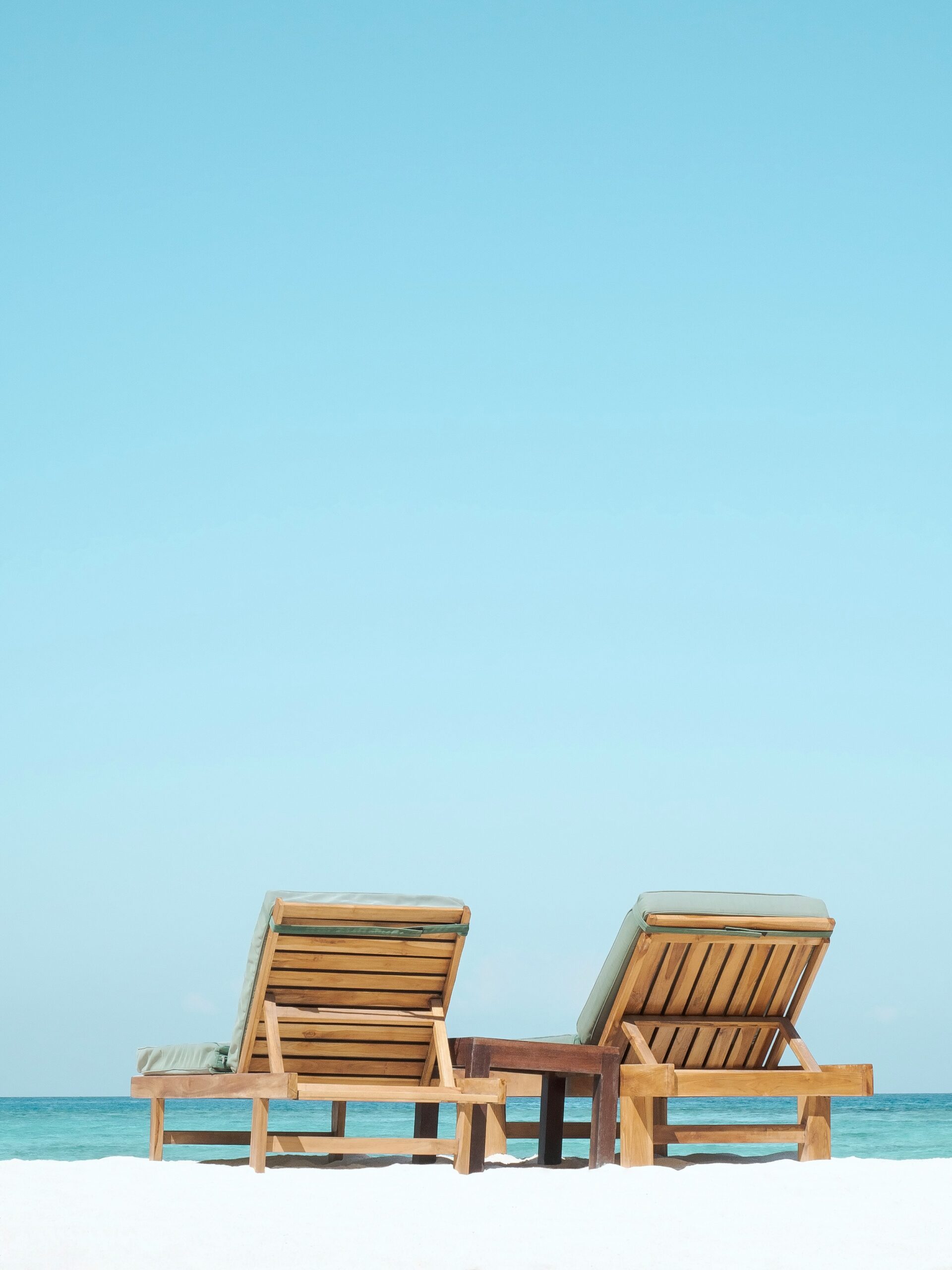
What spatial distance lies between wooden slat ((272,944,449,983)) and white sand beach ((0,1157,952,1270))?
82cm

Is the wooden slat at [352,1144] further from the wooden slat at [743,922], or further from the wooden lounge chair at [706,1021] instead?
the wooden slat at [743,922]

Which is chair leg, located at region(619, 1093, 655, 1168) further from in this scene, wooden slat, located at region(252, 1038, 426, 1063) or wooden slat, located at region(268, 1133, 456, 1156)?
wooden slat, located at region(252, 1038, 426, 1063)

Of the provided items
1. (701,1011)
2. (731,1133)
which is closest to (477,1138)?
(701,1011)

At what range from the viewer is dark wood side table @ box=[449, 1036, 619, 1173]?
6.04m

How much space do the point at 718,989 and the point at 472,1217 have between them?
2.01 meters

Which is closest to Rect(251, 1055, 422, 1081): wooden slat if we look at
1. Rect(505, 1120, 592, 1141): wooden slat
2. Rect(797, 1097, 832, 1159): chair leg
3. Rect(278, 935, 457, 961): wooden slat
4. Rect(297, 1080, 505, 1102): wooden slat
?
Rect(297, 1080, 505, 1102): wooden slat

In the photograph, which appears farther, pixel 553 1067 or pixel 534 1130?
pixel 534 1130

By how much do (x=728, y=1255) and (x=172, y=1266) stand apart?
5.14 feet

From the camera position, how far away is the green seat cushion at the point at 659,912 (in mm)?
6121

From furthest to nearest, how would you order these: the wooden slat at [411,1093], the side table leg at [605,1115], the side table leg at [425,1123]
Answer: the side table leg at [425,1123] < the side table leg at [605,1115] < the wooden slat at [411,1093]

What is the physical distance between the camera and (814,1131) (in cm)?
650

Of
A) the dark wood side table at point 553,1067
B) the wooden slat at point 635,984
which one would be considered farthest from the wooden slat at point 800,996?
the dark wood side table at point 553,1067

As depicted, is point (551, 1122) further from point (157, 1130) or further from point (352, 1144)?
point (157, 1130)

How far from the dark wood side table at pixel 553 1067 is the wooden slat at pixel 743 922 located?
1.98 feet
